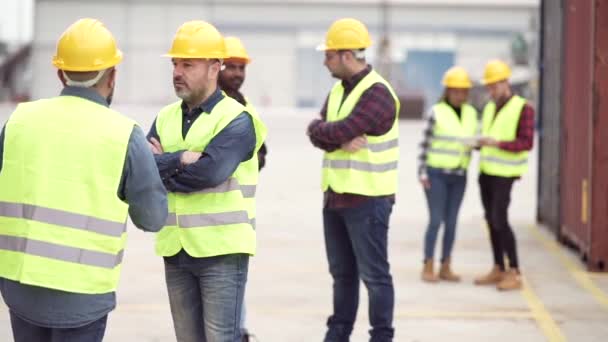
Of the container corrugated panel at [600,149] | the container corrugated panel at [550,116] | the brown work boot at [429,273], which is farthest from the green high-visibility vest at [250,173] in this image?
the container corrugated panel at [550,116]

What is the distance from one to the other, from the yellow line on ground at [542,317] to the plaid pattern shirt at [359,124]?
6.42ft

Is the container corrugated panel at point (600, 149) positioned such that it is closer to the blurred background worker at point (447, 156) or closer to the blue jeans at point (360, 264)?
the blurred background worker at point (447, 156)

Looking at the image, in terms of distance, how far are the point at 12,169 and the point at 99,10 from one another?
60.3 metres

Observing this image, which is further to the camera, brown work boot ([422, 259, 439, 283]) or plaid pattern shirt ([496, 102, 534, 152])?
brown work boot ([422, 259, 439, 283])

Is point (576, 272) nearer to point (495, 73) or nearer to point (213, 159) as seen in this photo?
point (495, 73)

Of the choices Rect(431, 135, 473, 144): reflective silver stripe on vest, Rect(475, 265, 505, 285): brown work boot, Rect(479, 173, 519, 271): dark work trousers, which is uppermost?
Rect(431, 135, 473, 144): reflective silver stripe on vest

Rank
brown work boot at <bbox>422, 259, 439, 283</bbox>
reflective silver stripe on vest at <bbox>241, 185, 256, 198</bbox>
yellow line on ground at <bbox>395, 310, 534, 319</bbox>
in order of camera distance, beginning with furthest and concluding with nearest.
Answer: brown work boot at <bbox>422, 259, 439, 283</bbox> < yellow line on ground at <bbox>395, 310, 534, 319</bbox> < reflective silver stripe on vest at <bbox>241, 185, 256, 198</bbox>

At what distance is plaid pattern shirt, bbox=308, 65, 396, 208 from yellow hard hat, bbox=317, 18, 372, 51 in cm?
17

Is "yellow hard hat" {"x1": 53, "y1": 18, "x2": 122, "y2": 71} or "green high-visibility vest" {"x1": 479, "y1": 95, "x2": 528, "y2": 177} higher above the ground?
"yellow hard hat" {"x1": 53, "y1": 18, "x2": 122, "y2": 71}

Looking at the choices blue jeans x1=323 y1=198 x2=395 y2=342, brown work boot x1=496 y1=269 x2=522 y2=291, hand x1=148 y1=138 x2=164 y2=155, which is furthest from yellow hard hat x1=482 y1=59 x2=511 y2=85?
hand x1=148 y1=138 x2=164 y2=155

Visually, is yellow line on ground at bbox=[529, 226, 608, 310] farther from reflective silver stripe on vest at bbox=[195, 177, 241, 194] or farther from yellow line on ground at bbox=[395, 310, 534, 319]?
reflective silver stripe on vest at bbox=[195, 177, 241, 194]

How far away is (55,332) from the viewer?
4004 millimetres

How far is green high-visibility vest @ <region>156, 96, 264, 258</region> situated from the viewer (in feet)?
16.5

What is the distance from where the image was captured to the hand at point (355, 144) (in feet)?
22.4
